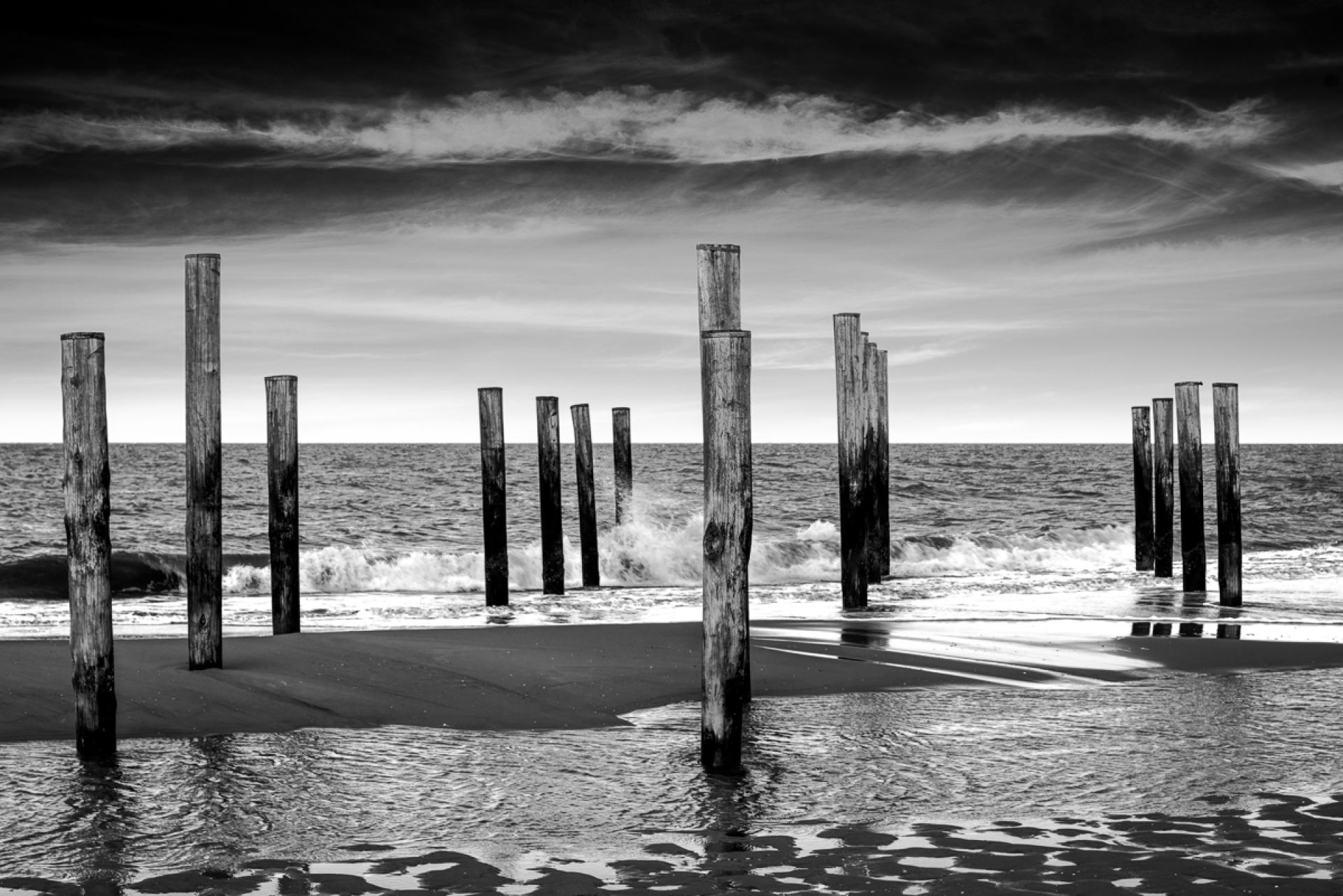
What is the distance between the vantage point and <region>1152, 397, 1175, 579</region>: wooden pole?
1830cm

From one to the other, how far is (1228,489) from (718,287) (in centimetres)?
969

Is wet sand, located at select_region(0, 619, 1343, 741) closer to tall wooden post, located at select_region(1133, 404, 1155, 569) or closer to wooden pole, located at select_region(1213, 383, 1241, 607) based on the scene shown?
wooden pole, located at select_region(1213, 383, 1241, 607)

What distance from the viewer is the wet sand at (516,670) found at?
747 centimetres

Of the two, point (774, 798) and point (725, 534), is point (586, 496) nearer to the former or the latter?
point (725, 534)

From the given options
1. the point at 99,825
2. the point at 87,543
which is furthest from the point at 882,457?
the point at 99,825

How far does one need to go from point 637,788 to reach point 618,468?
15.2 metres

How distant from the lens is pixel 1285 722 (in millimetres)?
7379

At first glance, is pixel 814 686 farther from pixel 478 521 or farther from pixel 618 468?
pixel 478 521

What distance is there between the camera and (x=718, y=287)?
7.30 meters

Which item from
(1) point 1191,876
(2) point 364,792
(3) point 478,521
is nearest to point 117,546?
(3) point 478,521

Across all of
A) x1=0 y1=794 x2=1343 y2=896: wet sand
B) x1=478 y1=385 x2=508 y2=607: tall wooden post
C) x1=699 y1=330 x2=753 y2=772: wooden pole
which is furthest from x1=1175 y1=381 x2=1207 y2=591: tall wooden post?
x1=0 y1=794 x2=1343 y2=896: wet sand

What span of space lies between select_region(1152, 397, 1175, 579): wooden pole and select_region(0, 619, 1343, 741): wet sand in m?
7.65

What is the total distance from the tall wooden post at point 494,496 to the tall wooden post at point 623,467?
5.19m

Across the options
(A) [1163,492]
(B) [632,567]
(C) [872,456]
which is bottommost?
(B) [632,567]
